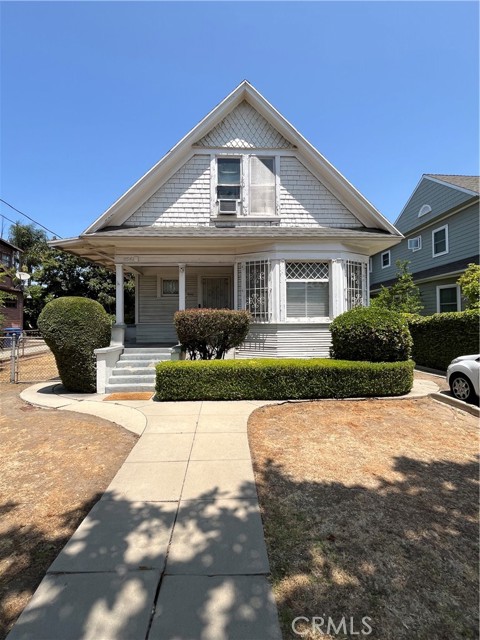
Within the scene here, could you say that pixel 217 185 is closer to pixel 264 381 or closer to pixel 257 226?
pixel 257 226

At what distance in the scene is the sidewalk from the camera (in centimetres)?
181

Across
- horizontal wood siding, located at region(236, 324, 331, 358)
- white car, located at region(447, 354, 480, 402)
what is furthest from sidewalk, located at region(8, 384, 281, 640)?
horizontal wood siding, located at region(236, 324, 331, 358)

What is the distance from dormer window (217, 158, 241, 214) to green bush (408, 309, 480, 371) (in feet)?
24.3

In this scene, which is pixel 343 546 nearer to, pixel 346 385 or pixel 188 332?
pixel 346 385

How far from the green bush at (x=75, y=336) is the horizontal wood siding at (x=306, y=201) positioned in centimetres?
679

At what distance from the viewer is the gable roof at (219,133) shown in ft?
33.2

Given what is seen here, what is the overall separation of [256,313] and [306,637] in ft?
27.8

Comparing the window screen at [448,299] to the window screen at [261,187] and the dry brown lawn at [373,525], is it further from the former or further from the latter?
the dry brown lawn at [373,525]

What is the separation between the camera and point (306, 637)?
1760 mm

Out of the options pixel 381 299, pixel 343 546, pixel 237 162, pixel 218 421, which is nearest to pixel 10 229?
pixel 237 162

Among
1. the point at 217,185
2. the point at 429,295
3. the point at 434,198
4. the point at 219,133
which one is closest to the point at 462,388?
the point at 217,185

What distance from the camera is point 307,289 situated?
389 inches

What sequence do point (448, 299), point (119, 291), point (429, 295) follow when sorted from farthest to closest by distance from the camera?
point (429, 295)
point (448, 299)
point (119, 291)

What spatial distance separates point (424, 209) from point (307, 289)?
515 inches
